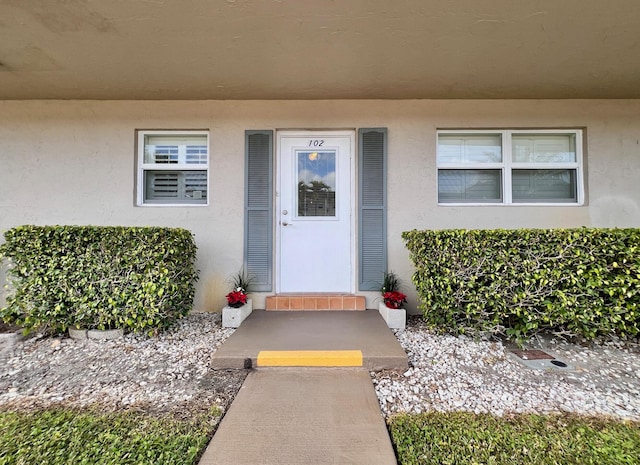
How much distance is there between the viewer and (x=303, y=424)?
1.54 meters

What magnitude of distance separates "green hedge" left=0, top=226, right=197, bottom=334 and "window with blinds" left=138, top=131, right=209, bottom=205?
99cm

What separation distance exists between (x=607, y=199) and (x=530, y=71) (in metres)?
1.97

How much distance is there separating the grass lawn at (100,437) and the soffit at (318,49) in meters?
2.83

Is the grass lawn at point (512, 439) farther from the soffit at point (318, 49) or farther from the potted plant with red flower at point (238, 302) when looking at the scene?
the soffit at point (318, 49)

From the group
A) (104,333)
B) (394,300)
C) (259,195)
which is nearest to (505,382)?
(394,300)

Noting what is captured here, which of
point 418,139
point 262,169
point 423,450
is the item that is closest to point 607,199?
point 418,139

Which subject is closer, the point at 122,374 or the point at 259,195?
the point at 122,374

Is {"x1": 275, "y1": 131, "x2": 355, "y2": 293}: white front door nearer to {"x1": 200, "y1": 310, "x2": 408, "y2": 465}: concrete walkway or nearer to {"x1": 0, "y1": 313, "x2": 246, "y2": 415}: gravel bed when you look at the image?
{"x1": 200, "y1": 310, "x2": 408, "y2": 465}: concrete walkway

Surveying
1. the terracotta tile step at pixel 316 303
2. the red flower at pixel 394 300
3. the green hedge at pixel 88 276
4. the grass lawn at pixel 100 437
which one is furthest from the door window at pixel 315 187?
the grass lawn at pixel 100 437

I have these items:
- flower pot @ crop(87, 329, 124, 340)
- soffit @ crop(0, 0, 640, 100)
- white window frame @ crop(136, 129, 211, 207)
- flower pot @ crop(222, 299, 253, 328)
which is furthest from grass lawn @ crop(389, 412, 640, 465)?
white window frame @ crop(136, 129, 211, 207)

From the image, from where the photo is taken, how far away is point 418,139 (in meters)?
3.50

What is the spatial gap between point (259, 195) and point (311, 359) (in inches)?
83.3

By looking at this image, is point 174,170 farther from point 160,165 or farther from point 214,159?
point 214,159

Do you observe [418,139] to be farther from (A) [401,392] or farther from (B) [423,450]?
(B) [423,450]
